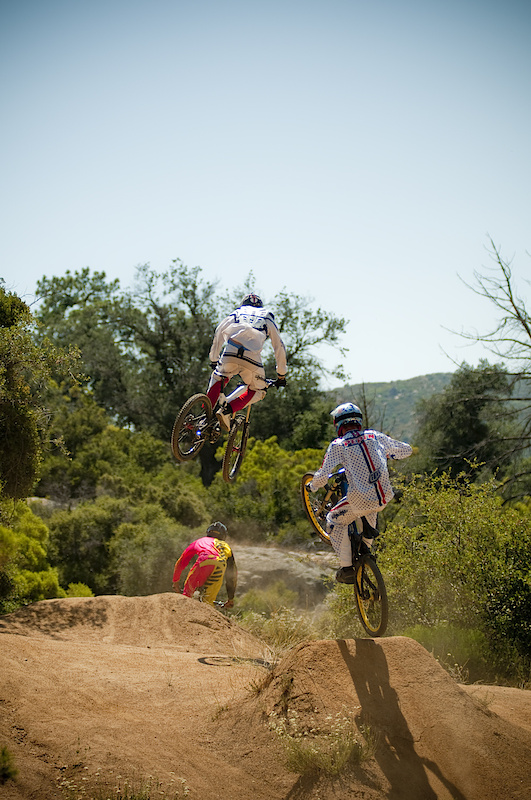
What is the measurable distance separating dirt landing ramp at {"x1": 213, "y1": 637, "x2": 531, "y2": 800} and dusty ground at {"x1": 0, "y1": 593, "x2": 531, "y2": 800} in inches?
0.4

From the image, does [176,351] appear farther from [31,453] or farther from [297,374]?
[31,453]

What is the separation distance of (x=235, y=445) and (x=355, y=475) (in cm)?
358

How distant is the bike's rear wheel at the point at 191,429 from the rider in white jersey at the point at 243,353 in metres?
0.17

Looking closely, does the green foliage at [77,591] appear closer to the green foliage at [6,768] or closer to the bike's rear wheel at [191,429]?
the bike's rear wheel at [191,429]

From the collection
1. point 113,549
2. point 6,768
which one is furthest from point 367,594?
point 113,549

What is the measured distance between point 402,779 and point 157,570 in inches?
532

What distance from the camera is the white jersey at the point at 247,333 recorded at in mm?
8469

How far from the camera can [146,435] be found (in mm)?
31453

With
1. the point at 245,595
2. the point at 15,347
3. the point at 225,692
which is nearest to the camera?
the point at 225,692

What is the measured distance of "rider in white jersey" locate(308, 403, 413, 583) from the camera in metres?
6.96

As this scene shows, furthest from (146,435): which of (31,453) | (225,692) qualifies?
(225,692)

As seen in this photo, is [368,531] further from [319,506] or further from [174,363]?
[174,363]

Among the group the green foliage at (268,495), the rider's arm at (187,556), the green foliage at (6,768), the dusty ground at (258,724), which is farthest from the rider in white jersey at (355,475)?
the green foliage at (268,495)

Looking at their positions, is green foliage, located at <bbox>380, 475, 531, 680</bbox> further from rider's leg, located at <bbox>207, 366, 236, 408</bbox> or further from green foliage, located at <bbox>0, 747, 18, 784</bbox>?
green foliage, located at <bbox>0, 747, 18, 784</bbox>
